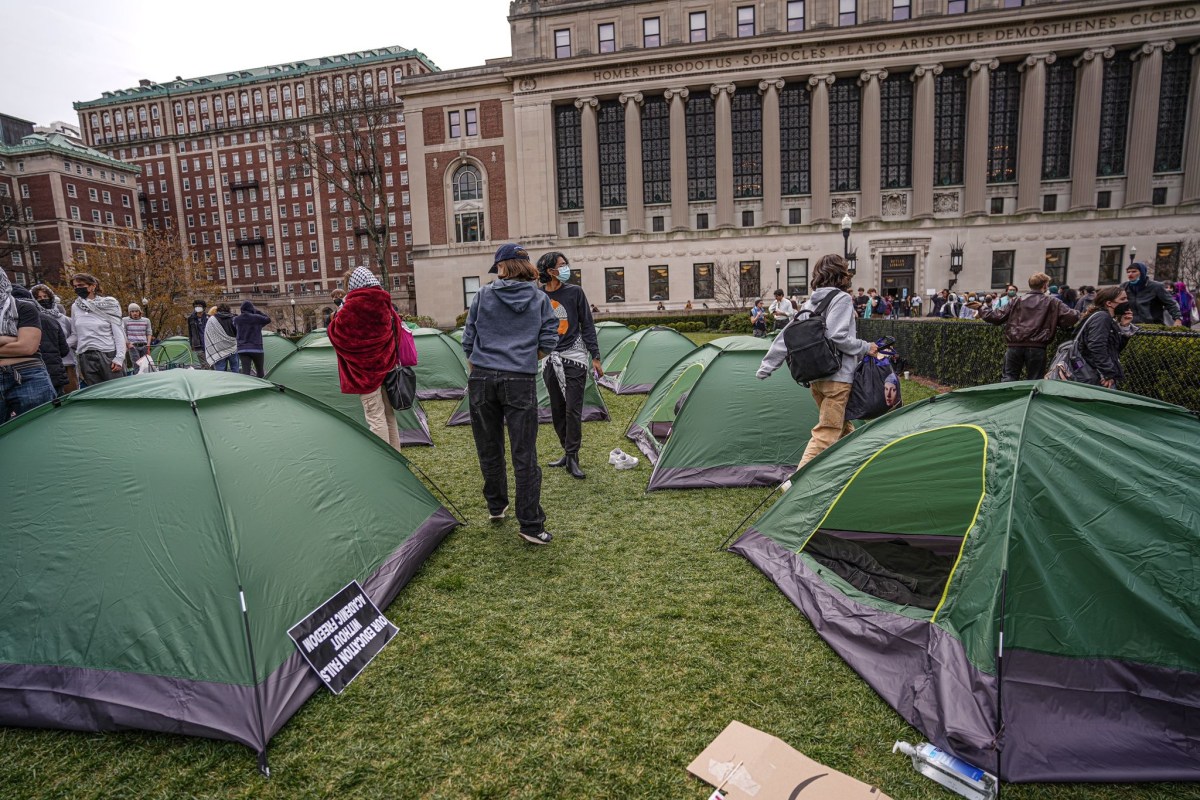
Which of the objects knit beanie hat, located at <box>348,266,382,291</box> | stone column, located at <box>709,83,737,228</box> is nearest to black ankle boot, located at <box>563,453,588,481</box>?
knit beanie hat, located at <box>348,266,382,291</box>

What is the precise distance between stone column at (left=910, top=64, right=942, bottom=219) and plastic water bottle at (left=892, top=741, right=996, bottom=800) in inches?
1505

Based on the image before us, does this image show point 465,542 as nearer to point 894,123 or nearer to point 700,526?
point 700,526

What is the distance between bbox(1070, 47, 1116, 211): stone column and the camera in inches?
1252

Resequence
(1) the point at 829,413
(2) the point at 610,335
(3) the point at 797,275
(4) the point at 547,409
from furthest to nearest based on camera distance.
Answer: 1. (3) the point at 797,275
2. (2) the point at 610,335
3. (4) the point at 547,409
4. (1) the point at 829,413

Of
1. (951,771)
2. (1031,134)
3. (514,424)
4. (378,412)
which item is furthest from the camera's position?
(1031,134)

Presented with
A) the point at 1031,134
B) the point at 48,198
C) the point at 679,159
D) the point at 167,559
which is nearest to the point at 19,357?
the point at 167,559

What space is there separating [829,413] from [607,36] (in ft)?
129

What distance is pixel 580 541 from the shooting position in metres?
4.68

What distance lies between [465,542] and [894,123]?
3997 cm

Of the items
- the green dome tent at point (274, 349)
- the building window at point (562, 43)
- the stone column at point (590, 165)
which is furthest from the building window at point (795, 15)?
the green dome tent at point (274, 349)

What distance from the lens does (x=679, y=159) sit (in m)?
36.0

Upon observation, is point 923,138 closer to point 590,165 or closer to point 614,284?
point 590,165

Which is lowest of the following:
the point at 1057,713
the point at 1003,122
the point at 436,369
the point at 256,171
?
the point at 1057,713

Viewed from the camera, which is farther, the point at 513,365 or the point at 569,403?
the point at 569,403
